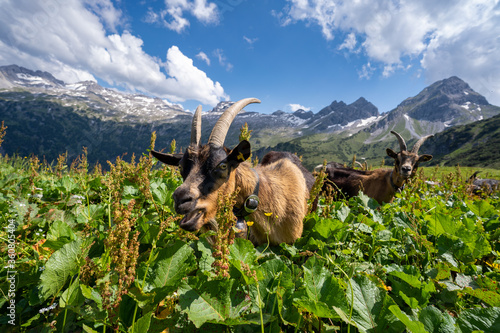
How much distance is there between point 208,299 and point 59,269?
1.27 metres

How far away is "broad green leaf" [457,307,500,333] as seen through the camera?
5.02ft

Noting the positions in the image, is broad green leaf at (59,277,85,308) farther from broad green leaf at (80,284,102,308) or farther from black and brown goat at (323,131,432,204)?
black and brown goat at (323,131,432,204)

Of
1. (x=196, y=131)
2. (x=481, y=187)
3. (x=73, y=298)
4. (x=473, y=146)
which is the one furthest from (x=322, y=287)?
(x=473, y=146)

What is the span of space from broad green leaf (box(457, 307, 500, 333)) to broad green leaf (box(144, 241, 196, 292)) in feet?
6.54

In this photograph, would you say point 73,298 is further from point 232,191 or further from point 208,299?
point 232,191

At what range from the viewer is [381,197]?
897 centimetres

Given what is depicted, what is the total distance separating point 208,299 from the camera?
1758 mm

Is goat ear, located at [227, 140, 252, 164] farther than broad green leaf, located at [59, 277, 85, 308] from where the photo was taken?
Yes

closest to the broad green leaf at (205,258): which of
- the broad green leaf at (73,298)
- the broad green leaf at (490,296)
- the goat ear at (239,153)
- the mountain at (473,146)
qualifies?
the broad green leaf at (73,298)

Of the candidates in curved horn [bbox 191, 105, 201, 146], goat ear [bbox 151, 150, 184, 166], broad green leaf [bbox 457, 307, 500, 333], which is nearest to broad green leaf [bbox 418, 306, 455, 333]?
broad green leaf [bbox 457, 307, 500, 333]

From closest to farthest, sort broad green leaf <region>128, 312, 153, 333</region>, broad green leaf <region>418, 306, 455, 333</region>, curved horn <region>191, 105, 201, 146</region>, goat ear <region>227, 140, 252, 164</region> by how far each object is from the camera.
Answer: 1. broad green leaf <region>128, 312, 153, 333</region>
2. broad green leaf <region>418, 306, 455, 333</region>
3. goat ear <region>227, 140, 252, 164</region>
4. curved horn <region>191, 105, 201, 146</region>

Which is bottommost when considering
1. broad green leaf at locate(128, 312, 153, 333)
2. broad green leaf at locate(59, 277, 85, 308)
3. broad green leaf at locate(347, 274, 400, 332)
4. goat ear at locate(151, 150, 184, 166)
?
broad green leaf at locate(59, 277, 85, 308)

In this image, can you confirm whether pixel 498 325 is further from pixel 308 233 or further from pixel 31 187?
pixel 31 187

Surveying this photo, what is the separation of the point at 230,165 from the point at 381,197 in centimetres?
753
